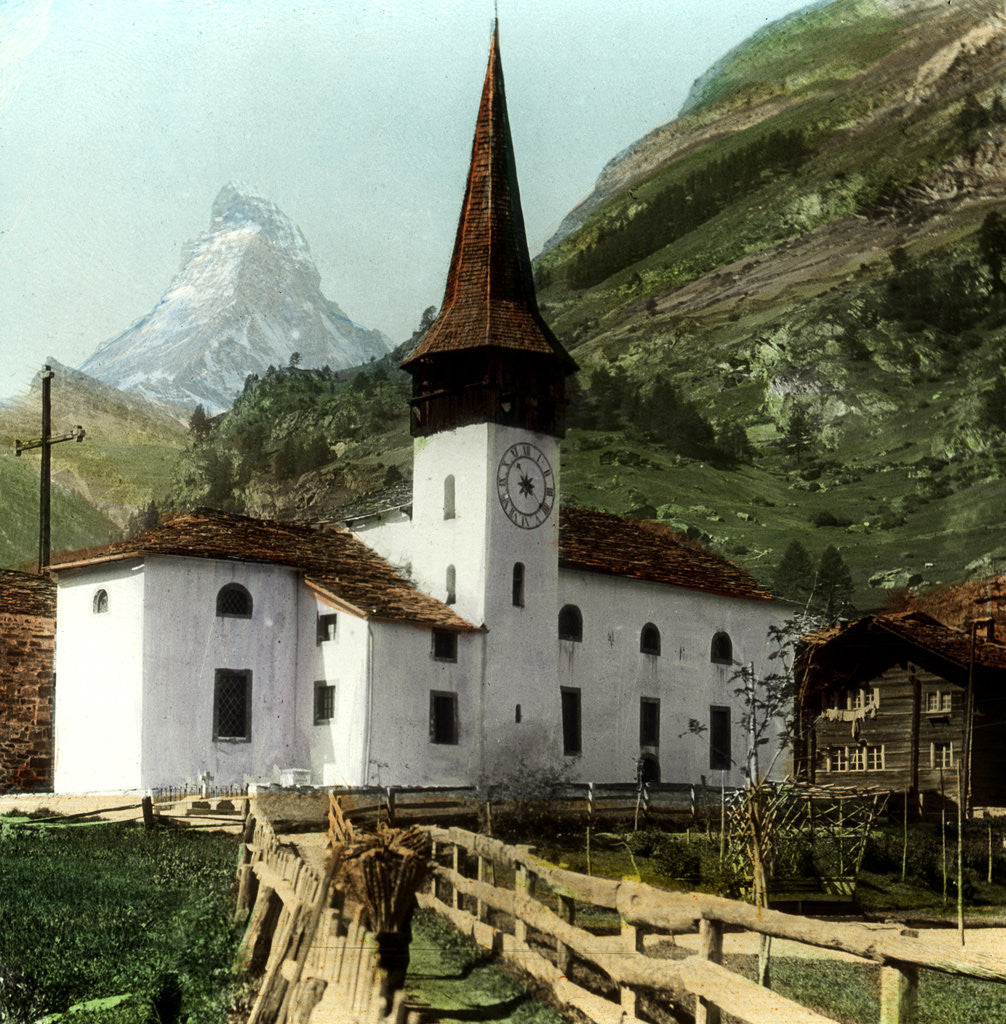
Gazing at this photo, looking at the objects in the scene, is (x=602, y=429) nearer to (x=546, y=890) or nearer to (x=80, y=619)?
(x=80, y=619)

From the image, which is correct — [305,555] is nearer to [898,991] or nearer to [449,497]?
[449,497]

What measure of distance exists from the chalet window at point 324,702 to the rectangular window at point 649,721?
6.86m

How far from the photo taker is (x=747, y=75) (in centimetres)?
2036

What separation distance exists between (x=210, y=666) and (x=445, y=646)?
440 cm

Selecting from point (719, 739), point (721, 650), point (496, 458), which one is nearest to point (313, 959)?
point (496, 458)

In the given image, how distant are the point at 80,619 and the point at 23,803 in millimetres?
5612

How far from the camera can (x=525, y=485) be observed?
29.4 meters

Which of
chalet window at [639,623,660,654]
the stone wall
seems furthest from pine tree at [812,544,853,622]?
the stone wall

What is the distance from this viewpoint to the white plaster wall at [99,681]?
26.2 meters

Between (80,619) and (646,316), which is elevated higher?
(646,316)

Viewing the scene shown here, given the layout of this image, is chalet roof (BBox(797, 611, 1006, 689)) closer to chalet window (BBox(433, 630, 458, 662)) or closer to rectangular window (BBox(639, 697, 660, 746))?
chalet window (BBox(433, 630, 458, 662))

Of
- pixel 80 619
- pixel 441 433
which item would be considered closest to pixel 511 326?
pixel 441 433

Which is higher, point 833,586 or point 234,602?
point 833,586

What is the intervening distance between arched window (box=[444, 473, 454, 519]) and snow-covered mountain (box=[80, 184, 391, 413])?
6683mm
